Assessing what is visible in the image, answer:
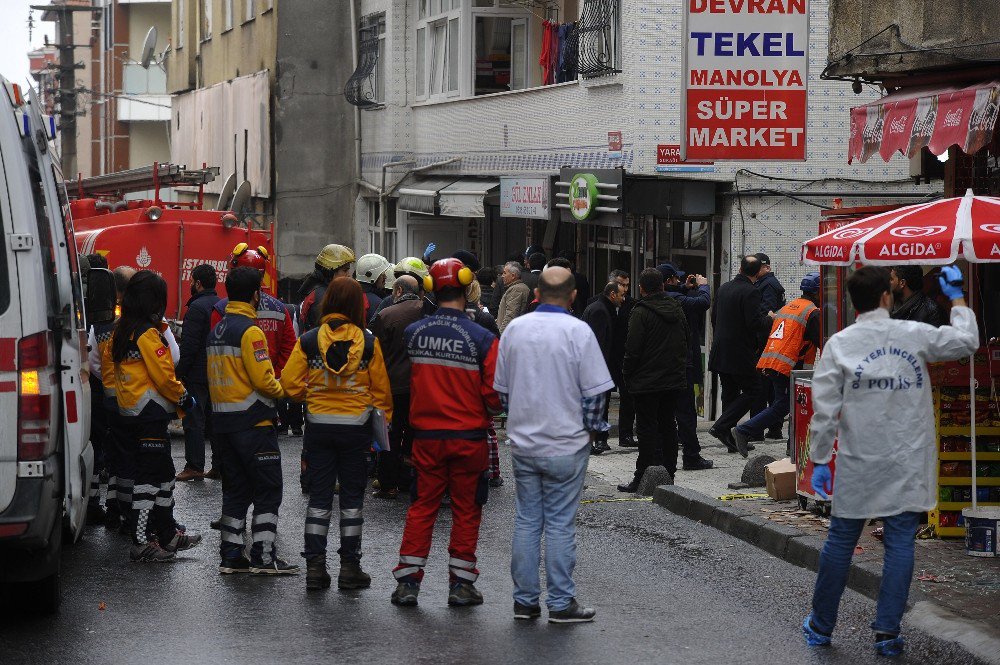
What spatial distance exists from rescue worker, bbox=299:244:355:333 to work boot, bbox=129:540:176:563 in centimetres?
197

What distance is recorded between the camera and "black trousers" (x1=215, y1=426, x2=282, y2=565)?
27.5 ft

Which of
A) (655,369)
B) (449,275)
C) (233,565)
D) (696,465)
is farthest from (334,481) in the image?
(696,465)

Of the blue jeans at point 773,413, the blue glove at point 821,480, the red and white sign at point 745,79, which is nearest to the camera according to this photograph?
the blue glove at point 821,480

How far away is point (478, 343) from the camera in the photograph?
25.1ft

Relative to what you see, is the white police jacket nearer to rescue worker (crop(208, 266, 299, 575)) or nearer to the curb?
the curb

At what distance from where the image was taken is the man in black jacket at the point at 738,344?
1398 centimetres

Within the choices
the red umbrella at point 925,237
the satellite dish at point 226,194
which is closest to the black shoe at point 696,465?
the red umbrella at point 925,237

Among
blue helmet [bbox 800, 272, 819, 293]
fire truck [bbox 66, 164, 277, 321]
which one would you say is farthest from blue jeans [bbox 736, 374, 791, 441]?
fire truck [bbox 66, 164, 277, 321]

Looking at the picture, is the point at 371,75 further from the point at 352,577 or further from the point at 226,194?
the point at 352,577

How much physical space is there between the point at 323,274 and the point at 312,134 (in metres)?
17.9

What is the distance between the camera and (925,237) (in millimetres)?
8633

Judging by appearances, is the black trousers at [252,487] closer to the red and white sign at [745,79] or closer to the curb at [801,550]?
the curb at [801,550]

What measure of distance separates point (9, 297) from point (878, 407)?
3.84m

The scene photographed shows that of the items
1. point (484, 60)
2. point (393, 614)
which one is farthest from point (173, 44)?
point (393, 614)
